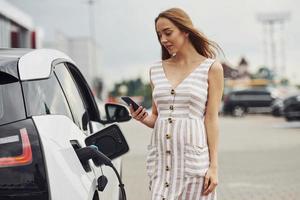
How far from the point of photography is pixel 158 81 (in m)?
3.39

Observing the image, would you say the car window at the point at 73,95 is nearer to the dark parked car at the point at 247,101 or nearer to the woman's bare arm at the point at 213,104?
the woman's bare arm at the point at 213,104

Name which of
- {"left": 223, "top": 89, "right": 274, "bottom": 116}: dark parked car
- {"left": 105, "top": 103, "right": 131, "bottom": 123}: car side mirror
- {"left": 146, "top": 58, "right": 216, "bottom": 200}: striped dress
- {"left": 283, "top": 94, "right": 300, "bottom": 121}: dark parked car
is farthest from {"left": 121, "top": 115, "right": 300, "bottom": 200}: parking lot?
{"left": 223, "top": 89, "right": 274, "bottom": 116}: dark parked car

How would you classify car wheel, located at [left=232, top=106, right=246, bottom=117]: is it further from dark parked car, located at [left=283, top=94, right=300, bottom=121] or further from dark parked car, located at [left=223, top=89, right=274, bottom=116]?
dark parked car, located at [left=283, top=94, right=300, bottom=121]

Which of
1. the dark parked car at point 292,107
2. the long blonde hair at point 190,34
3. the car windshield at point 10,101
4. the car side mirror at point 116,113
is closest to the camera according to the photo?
the car windshield at point 10,101

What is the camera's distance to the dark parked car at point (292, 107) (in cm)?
2361

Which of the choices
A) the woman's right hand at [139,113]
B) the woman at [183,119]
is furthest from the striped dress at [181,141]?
the woman's right hand at [139,113]

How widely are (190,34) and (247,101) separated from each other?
35.4 m

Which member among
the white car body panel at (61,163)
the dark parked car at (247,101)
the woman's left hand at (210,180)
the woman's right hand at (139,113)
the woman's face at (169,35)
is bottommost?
the dark parked car at (247,101)

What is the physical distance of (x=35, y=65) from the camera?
296 centimetres

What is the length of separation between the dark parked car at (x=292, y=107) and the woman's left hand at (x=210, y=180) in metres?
20.6

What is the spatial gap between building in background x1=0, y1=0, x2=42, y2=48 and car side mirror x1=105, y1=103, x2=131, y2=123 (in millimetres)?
38736

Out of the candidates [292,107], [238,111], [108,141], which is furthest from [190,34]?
[238,111]

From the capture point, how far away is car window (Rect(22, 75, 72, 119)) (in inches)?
113

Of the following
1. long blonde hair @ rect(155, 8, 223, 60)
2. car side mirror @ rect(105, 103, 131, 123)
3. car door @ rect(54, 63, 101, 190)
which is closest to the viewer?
long blonde hair @ rect(155, 8, 223, 60)
